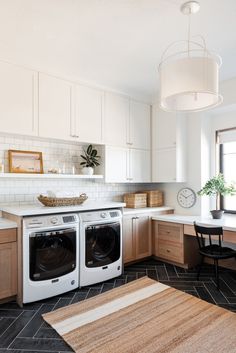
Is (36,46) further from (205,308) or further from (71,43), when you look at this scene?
(205,308)

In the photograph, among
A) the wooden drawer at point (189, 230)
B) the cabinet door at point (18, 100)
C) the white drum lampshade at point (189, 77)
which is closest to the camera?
the white drum lampshade at point (189, 77)

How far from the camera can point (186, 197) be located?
4004mm

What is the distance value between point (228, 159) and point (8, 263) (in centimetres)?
349

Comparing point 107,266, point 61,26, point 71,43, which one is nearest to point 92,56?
point 71,43

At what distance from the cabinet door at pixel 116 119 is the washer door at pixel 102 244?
1.31m

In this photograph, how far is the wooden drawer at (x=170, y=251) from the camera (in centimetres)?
351

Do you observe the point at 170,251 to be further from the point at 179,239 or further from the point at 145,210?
the point at 145,210

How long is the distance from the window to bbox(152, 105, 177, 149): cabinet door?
0.80 metres

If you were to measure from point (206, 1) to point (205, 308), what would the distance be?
2.79 metres

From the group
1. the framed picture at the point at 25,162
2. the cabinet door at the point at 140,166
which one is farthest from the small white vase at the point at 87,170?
the cabinet door at the point at 140,166

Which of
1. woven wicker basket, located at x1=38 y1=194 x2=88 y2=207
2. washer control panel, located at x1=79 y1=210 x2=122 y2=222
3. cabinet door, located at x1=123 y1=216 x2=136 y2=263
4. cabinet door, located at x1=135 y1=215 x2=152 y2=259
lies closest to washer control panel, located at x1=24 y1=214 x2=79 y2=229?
washer control panel, located at x1=79 y1=210 x2=122 y2=222

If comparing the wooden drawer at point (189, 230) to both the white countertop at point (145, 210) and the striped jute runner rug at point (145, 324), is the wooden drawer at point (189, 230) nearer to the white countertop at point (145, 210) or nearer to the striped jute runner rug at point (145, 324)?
the white countertop at point (145, 210)

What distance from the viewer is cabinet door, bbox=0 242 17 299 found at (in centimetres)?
249

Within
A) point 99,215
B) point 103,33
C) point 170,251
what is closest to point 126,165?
point 99,215
